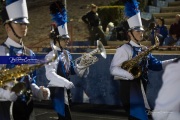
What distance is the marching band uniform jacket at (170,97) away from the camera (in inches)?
89.7

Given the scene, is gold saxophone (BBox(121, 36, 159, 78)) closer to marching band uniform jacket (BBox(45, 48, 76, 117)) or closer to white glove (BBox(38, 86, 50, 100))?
marching band uniform jacket (BBox(45, 48, 76, 117))

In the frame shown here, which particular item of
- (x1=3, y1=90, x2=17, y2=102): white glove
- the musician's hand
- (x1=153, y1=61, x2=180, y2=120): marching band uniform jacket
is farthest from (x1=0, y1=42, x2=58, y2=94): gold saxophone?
(x1=153, y1=61, x2=180, y2=120): marching band uniform jacket

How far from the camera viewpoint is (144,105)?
19.3ft

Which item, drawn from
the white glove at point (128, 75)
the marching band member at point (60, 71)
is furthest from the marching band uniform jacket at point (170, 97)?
the marching band member at point (60, 71)

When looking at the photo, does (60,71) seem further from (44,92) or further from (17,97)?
(17,97)

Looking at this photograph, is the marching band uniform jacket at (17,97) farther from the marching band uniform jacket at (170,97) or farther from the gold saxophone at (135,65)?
the marching band uniform jacket at (170,97)

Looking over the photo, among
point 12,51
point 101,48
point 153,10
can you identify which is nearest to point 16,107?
point 12,51

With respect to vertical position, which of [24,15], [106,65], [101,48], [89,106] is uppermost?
[24,15]

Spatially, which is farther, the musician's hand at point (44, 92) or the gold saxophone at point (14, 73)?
the musician's hand at point (44, 92)

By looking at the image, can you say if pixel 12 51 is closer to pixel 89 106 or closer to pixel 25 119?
pixel 25 119

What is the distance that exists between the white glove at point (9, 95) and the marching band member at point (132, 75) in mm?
1960

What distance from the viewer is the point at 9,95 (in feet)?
13.9

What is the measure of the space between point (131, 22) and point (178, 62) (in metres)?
3.80

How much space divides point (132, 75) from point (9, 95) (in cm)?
208
